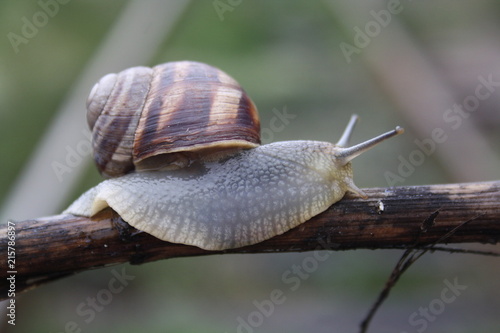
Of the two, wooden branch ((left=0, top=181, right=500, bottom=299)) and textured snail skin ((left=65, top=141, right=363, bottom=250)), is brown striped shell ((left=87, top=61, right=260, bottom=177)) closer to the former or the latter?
textured snail skin ((left=65, top=141, right=363, bottom=250))

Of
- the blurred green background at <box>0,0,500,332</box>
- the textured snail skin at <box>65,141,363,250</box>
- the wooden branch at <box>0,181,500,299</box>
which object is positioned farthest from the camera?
the blurred green background at <box>0,0,500,332</box>

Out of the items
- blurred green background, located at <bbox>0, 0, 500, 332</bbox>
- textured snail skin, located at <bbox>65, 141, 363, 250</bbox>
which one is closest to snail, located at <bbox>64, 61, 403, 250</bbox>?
textured snail skin, located at <bbox>65, 141, 363, 250</bbox>

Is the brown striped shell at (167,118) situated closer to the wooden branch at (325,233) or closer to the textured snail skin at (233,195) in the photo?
the textured snail skin at (233,195)

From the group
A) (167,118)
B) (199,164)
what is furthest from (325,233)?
(167,118)

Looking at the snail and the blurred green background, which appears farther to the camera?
the blurred green background

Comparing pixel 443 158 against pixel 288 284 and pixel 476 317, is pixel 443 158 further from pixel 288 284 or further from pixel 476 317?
pixel 288 284
